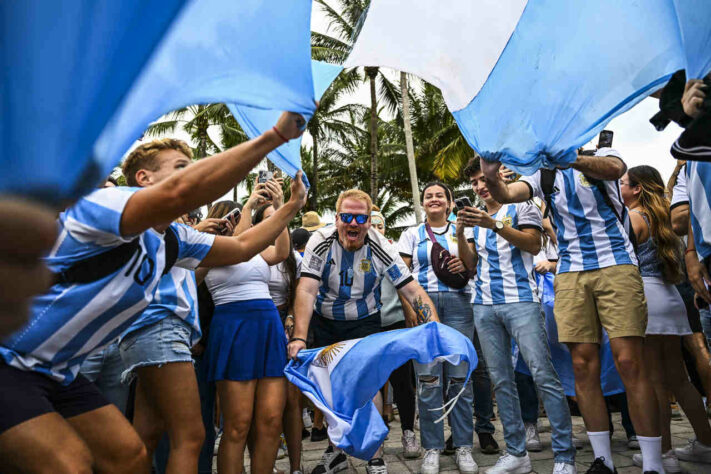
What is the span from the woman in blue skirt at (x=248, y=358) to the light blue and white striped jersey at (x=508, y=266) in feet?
5.55

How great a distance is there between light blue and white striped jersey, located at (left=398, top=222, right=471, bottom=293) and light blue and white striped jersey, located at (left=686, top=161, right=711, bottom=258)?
7.37ft

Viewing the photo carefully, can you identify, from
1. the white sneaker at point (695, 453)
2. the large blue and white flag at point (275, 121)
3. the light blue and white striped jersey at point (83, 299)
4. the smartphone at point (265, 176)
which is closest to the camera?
the light blue and white striped jersey at point (83, 299)

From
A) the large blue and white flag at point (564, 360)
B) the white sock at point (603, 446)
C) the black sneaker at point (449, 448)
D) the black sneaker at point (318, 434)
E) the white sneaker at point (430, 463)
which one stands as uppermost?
the large blue and white flag at point (564, 360)

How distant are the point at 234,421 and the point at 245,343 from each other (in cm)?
46

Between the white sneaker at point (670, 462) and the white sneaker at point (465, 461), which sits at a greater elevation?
the white sneaker at point (670, 462)

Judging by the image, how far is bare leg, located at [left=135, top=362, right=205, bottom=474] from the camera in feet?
9.06

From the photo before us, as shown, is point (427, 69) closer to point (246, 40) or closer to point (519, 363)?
point (246, 40)

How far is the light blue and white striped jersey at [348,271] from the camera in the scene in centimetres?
442

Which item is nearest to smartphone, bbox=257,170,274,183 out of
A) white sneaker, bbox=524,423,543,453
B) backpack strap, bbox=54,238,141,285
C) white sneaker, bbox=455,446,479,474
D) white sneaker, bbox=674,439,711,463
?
backpack strap, bbox=54,238,141,285

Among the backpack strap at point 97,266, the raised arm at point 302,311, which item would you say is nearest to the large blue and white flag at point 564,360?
the raised arm at point 302,311

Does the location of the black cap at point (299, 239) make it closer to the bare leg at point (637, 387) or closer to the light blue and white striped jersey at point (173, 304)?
the light blue and white striped jersey at point (173, 304)

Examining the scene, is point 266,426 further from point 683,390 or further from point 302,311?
point 683,390

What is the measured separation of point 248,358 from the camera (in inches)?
138

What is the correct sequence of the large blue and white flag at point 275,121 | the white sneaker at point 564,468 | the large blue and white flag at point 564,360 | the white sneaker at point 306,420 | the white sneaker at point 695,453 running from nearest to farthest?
the large blue and white flag at point 275,121, the white sneaker at point 564,468, the white sneaker at point 695,453, the large blue and white flag at point 564,360, the white sneaker at point 306,420
